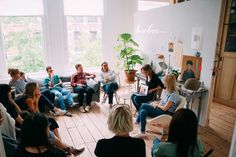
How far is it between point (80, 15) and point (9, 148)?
13.9ft

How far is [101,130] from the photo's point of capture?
11.3 ft

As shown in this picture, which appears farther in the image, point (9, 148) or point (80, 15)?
point (80, 15)

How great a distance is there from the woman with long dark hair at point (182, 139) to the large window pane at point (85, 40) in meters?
4.45

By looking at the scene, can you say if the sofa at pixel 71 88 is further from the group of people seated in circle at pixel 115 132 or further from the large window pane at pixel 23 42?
the group of people seated in circle at pixel 115 132

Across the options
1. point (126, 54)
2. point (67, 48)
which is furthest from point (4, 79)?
point (126, 54)

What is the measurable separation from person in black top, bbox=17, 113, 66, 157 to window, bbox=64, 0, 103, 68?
411 cm

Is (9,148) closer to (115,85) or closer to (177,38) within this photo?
(115,85)

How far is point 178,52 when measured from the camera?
3984mm

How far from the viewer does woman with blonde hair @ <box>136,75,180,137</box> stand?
9.59ft

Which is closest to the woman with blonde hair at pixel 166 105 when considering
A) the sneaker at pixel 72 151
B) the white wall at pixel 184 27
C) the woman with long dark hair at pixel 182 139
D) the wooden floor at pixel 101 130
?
the wooden floor at pixel 101 130

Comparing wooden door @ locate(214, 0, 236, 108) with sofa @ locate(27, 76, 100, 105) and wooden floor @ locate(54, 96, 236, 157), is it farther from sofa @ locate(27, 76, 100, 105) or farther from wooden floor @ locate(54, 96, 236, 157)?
sofa @ locate(27, 76, 100, 105)

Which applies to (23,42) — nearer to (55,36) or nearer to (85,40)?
(55,36)

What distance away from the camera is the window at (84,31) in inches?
207

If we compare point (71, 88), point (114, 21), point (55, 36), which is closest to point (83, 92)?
point (71, 88)
